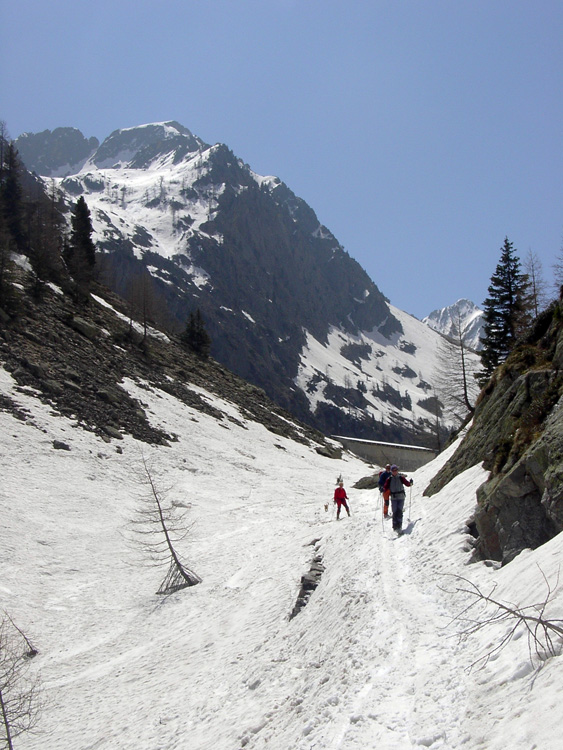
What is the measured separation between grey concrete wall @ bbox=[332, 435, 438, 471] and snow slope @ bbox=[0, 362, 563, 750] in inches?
1820

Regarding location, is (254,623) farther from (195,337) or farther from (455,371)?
(195,337)

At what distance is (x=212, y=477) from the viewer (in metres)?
33.8

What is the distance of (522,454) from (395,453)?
67980 millimetres

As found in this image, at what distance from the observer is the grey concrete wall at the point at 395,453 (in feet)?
234

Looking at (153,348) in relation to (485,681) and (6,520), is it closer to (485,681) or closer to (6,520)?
(6,520)

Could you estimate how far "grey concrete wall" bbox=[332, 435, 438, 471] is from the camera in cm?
7140

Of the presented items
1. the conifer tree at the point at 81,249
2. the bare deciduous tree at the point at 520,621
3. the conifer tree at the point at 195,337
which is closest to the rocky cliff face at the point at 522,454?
the bare deciduous tree at the point at 520,621

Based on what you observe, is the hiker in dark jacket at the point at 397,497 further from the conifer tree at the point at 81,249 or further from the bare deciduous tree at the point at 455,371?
the conifer tree at the point at 81,249

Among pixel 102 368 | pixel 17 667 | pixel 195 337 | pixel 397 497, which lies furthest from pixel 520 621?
pixel 195 337

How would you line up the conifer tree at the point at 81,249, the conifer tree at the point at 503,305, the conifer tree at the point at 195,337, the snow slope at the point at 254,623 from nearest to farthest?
the snow slope at the point at 254,623
the conifer tree at the point at 503,305
the conifer tree at the point at 81,249
the conifer tree at the point at 195,337

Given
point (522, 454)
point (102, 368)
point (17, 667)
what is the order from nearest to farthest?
point (522, 454), point (17, 667), point (102, 368)

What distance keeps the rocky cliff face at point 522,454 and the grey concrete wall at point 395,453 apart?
171 ft

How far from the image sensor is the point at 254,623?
522 inches

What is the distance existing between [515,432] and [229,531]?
17.5 meters
